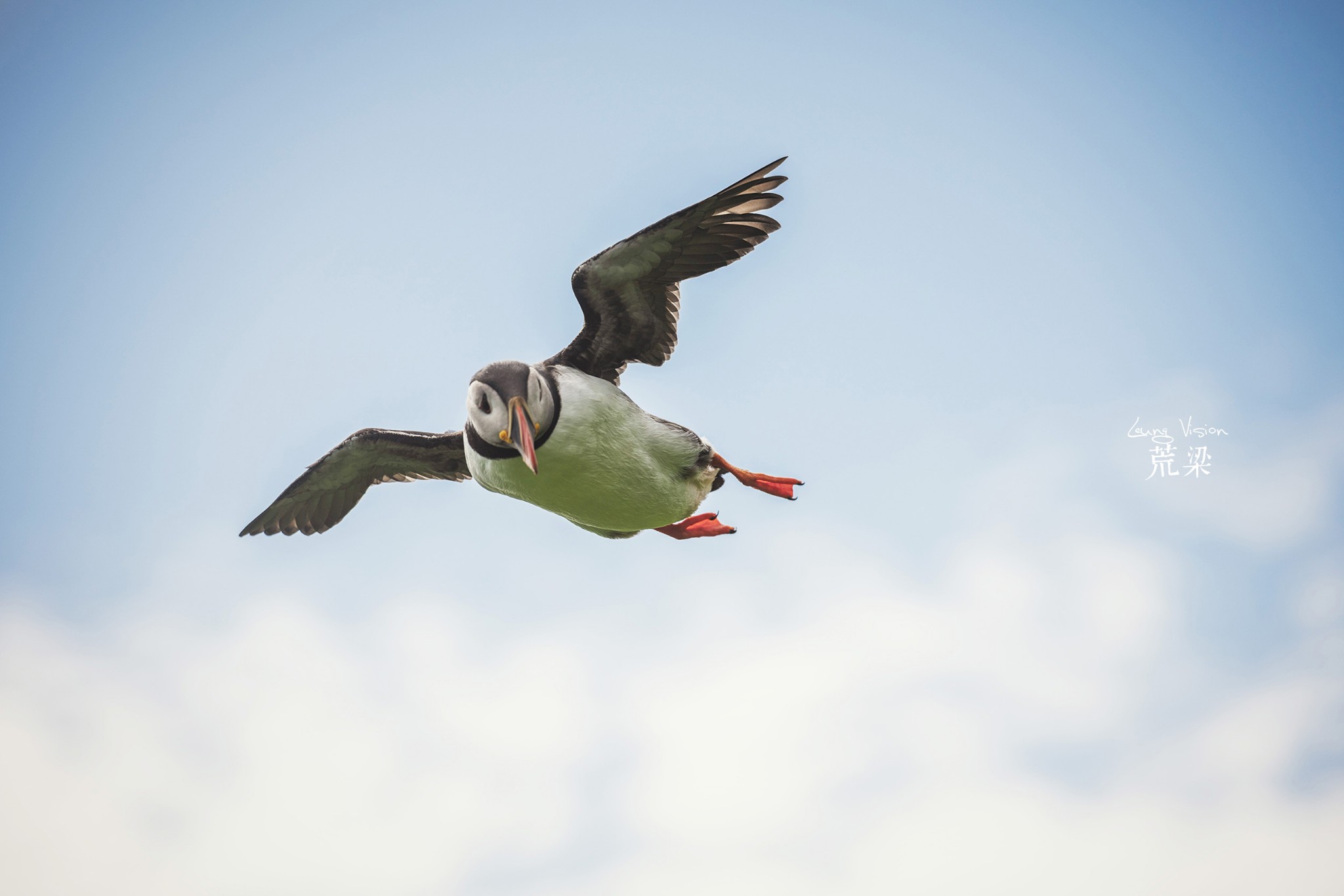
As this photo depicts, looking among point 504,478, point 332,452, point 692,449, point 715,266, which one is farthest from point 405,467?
point 715,266

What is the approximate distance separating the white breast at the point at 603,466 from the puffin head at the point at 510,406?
26 centimetres

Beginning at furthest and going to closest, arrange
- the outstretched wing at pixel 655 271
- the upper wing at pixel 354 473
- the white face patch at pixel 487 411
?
1. the upper wing at pixel 354 473
2. the outstretched wing at pixel 655 271
3. the white face patch at pixel 487 411

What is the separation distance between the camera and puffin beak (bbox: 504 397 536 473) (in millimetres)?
9367

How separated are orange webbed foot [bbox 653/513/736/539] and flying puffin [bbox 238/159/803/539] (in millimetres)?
695

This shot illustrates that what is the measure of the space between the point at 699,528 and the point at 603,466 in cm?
269

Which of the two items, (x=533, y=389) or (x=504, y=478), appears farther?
(x=504, y=478)

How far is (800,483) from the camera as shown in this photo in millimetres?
12023

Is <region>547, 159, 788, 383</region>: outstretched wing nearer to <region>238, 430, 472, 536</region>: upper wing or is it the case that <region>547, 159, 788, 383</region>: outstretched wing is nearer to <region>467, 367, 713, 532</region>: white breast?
<region>467, 367, 713, 532</region>: white breast

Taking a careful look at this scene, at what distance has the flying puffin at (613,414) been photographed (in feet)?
32.7

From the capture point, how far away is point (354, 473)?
1284cm

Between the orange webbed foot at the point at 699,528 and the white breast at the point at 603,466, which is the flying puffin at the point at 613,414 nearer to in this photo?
the white breast at the point at 603,466

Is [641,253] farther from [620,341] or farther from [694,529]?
[694,529]

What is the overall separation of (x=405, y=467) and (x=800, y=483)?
173 inches

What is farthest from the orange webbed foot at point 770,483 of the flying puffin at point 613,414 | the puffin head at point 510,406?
A: the puffin head at point 510,406
